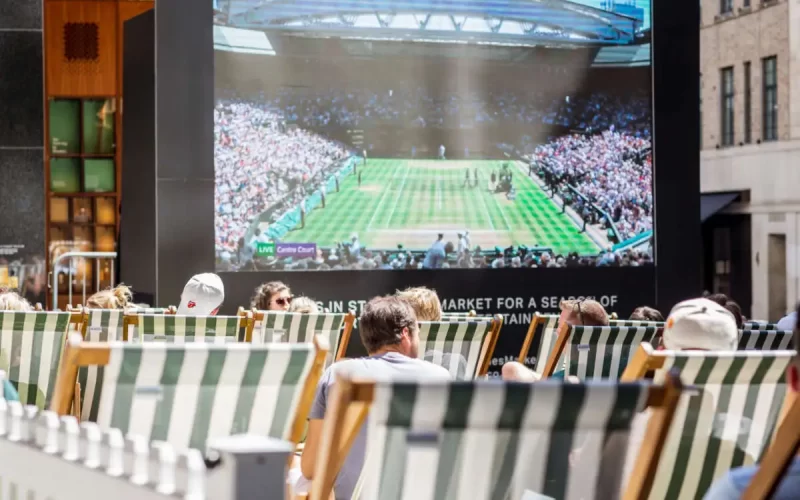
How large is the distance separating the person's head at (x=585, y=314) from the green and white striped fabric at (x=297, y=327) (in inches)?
42.6

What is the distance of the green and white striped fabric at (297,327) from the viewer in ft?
19.5

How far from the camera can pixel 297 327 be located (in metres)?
5.98

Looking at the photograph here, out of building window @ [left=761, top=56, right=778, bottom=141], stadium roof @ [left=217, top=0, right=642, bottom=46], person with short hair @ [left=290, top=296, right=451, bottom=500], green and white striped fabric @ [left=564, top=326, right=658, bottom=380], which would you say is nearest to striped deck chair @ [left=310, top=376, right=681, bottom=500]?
person with short hair @ [left=290, top=296, right=451, bottom=500]

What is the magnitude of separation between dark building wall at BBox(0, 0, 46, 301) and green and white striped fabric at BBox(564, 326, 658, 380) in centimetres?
691

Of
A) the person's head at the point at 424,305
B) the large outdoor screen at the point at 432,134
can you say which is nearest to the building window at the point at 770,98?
the large outdoor screen at the point at 432,134

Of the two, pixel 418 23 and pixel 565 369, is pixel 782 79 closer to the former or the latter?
pixel 418 23

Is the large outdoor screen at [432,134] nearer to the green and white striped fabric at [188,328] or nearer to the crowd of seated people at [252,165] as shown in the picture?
the crowd of seated people at [252,165]

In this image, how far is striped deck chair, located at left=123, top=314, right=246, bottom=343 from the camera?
17.4ft

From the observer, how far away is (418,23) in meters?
10.2

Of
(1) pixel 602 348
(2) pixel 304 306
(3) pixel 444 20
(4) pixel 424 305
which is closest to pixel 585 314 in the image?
(1) pixel 602 348

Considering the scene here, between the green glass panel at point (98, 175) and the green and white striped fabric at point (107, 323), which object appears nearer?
the green and white striped fabric at point (107, 323)

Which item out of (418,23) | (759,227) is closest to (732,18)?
(759,227)

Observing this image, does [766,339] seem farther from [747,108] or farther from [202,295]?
[747,108]

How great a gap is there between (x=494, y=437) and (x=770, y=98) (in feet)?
82.8
